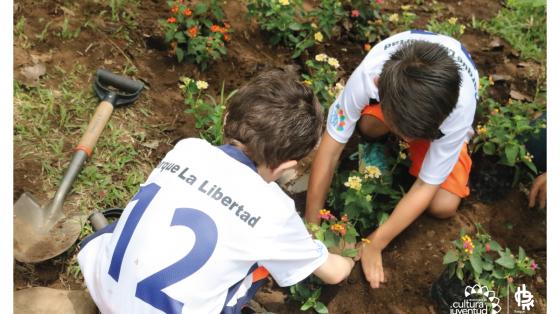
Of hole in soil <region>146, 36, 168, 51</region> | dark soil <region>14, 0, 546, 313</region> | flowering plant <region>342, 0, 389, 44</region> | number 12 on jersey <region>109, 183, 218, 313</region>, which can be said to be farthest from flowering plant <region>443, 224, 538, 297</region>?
hole in soil <region>146, 36, 168, 51</region>

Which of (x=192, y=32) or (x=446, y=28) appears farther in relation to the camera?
(x=446, y=28)

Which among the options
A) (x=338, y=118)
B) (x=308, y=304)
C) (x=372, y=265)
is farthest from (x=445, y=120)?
(x=308, y=304)

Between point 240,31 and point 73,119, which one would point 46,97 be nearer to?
point 73,119

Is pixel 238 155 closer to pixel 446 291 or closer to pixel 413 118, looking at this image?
pixel 413 118

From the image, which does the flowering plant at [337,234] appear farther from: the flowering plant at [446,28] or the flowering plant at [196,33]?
the flowering plant at [446,28]

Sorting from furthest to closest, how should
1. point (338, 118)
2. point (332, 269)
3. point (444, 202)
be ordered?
point (444, 202) < point (338, 118) < point (332, 269)

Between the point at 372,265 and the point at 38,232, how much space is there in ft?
5.23

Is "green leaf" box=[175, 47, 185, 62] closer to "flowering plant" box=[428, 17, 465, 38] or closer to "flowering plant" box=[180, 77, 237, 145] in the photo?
"flowering plant" box=[180, 77, 237, 145]

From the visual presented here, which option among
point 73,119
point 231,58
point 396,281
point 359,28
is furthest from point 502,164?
point 73,119

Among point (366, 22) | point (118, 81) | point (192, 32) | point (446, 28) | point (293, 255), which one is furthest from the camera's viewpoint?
point (446, 28)

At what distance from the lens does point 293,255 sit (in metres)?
1.70

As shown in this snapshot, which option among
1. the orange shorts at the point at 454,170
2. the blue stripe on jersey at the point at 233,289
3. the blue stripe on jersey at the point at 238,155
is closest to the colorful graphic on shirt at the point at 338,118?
the orange shorts at the point at 454,170

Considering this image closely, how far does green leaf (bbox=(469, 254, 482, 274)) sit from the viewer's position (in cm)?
213

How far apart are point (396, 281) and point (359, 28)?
171 centimetres
